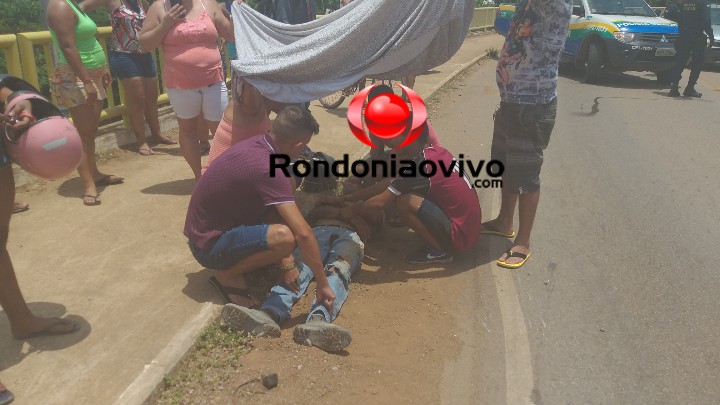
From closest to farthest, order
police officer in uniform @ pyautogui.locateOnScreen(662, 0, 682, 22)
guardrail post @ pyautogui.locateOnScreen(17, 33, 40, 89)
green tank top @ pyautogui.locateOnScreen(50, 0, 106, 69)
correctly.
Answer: green tank top @ pyautogui.locateOnScreen(50, 0, 106, 69), guardrail post @ pyautogui.locateOnScreen(17, 33, 40, 89), police officer in uniform @ pyautogui.locateOnScreen(662, 0, 682, 22)

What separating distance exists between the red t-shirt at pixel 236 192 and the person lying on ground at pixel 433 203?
3.30 feet

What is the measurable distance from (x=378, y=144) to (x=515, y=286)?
138 cm

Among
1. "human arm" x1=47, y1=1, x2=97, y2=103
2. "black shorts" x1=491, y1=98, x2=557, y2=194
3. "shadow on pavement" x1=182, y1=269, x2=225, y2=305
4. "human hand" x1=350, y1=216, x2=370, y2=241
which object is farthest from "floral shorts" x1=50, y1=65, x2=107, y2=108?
"black shorts" x1=491, y1=98, x2=557, y2=194

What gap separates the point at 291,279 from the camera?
3811mm

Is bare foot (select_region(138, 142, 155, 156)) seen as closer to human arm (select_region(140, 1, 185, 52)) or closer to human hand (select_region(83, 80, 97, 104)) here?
human hand (select_region(83, 80, 97, 104))

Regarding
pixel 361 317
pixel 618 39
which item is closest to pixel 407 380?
pixel 361 317

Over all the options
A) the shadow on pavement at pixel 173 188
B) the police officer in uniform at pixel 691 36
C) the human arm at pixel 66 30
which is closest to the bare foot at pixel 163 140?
the shadow on pavement at pixel 173 188

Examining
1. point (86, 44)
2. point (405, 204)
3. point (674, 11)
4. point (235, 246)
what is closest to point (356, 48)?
point (405, 204)

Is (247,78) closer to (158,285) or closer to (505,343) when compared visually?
(158,285)

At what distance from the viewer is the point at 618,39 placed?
40.8ft

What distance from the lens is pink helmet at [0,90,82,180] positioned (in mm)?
2762

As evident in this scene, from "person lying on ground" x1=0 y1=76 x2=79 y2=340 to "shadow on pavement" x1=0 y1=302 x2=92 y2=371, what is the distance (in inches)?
1.3

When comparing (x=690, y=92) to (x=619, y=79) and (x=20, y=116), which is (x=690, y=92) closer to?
(x=619, y=79)

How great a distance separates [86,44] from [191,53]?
99 centimetres
